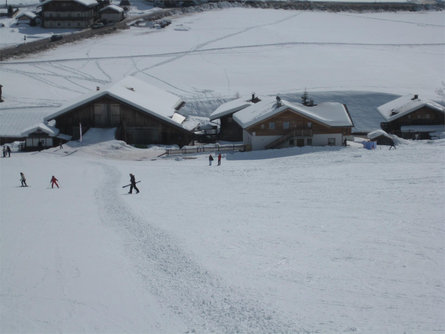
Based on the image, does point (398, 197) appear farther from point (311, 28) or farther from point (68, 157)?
point (311, 28)

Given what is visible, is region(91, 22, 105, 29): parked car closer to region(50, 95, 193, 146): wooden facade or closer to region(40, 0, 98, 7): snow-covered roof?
region(40, 0, 98, 7): snow-covered roof

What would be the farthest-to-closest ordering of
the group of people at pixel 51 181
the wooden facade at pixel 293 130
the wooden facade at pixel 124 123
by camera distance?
the wooden facade at pixel 124 123
the wooden facade at pixel 293 130
the group of people at pixel 51 181

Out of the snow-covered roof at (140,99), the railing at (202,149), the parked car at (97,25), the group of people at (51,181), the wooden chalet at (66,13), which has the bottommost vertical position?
the group of people at (51,181)

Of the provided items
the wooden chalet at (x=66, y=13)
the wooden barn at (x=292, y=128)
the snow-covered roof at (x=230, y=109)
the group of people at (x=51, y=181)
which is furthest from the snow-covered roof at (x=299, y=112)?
the wooden chalet at (x=66, y=13)

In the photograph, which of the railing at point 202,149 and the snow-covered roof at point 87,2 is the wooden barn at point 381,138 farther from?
the snow-covered roof at point 87,2

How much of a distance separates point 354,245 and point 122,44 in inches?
2813

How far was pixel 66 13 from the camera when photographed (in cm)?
9331

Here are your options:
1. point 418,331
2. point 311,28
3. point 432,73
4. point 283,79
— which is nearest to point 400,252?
point 418,331

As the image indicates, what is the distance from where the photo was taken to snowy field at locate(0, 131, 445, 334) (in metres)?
12.1

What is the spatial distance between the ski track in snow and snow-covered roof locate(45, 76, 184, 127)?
26000 millimetres

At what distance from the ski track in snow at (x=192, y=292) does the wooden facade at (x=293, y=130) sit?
22.6 metres

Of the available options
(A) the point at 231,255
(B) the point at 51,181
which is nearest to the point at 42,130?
(B) the point at 51,181

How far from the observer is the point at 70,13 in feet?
307

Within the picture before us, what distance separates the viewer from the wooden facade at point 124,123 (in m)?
44.3
